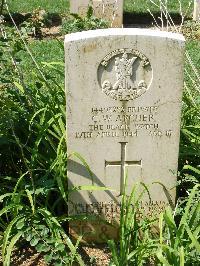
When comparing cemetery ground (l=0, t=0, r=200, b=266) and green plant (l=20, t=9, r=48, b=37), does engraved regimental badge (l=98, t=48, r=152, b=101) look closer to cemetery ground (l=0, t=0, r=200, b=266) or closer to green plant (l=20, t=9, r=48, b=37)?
cemetery ground (l=0, t=0, r=200, b=266)

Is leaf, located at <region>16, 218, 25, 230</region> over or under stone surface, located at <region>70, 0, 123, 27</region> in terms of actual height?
under

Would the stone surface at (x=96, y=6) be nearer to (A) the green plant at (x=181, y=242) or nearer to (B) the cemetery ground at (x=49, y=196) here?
(B) the cemetery ground at (x=49, y=196)

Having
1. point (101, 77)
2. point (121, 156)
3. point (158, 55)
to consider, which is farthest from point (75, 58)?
point (121, 156)

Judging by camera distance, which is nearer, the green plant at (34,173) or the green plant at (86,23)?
the green plant at (34,173)

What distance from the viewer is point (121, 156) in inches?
129

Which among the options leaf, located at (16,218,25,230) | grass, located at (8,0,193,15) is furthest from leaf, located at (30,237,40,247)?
grass, located at (8,0,193,15)

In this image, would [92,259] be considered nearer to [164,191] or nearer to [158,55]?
[164,191]

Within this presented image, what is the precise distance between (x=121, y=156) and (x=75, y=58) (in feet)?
2.32

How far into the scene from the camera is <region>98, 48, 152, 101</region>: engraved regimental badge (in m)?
2.99

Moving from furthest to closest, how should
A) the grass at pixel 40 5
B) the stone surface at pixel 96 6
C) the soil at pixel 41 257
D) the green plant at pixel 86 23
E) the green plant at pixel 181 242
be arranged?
the grass at pixel 40 5 < the stone surface at pixel 96 6 < the green plant at pixel 86 23 < the soil at pixel 41 257 < the green plant at pixel 181 242

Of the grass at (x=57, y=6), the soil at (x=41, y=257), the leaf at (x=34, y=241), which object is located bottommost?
the soil at (x=41, y=257)

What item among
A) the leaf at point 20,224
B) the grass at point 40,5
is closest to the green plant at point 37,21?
the grass at point 40,5

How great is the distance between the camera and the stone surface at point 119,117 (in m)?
2.97

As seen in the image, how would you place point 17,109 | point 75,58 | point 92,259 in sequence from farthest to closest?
point 17,109
point 92,259
point 75,58
